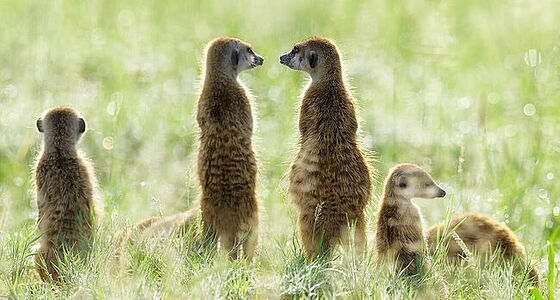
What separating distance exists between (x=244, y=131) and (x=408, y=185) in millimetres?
1041

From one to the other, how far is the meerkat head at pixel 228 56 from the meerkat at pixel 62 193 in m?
0.87

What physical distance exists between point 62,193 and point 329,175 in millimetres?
1495

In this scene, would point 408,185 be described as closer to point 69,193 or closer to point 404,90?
point 69,193

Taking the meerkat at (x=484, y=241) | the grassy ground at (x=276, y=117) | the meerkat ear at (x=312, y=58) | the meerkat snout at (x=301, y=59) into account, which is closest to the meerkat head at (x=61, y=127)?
the grassy ground at (x=276, y=117)

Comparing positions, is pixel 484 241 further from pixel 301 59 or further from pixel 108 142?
pixel 108 142

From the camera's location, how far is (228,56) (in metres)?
5.53

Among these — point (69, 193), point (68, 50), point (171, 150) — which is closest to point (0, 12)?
point (68, 50)

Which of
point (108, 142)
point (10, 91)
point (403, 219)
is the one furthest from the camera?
point (10, 91)

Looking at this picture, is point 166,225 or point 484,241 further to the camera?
point 166,225

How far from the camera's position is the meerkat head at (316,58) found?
5.26m

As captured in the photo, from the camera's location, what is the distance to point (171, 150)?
7.84m

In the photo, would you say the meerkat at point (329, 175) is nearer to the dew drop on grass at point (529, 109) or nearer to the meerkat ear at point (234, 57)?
the meerkat ear at point (234, 57)

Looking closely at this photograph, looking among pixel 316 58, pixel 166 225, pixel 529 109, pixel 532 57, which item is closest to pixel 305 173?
pixel 316 58

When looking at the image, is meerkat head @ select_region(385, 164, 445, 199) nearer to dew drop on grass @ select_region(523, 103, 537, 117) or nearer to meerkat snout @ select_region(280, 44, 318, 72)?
meerkat snout @ select_region(280, 44, 318, 72)
